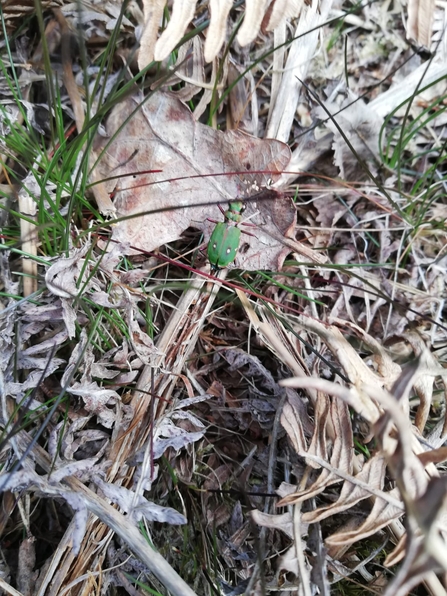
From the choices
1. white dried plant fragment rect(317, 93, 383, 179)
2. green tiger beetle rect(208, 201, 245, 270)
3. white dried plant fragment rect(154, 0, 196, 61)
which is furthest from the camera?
white dried plant fragment rect(317, 93, 383, 179)

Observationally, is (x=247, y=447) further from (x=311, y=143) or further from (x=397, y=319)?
(x=311, y=143)

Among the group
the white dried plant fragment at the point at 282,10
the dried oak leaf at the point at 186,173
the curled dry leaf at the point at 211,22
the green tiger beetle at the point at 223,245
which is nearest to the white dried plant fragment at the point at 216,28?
the curled dry leaf at the point at 211,22

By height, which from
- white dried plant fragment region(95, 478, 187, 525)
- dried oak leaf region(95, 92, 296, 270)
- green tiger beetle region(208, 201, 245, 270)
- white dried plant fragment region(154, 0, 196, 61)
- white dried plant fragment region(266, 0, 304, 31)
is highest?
white dried plant fragment region(266, 0, 304, 31)

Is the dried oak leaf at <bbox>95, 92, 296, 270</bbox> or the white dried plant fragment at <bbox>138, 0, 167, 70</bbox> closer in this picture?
the white dried plant fragment at <bbox>138, 0, 167, 70</bbox>

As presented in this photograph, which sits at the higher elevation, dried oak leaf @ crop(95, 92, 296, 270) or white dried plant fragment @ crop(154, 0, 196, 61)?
white dried plant fragment @ crop(154, 0, 196, 61)

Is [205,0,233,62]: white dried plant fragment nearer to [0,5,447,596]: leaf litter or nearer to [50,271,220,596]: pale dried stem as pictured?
[0,5,447,596]: leaf litter

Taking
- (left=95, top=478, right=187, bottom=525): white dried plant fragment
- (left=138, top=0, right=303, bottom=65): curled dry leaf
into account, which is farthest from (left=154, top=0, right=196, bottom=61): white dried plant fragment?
(left=95, top=478, right=187, bottom=525): white dried plant fragment

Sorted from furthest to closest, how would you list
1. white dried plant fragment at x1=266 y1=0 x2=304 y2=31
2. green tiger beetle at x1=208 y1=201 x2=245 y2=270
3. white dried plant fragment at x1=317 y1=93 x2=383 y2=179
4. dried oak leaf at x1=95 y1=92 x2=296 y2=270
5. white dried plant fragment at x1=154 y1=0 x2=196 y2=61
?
white dried plant fragment at x1=317 y1=93 x2=383 y2=179, dried oak leaf at x1=95 y1=92 x2=296 y2=270, green tiger beetle at x1=208 y1=201 x2=245 y2=270, white dried plant fragment at x1=266 y1=0 x2=304 y2=31, white dried plant fragment at x1=154 y1=0 x2=196 y2=61
